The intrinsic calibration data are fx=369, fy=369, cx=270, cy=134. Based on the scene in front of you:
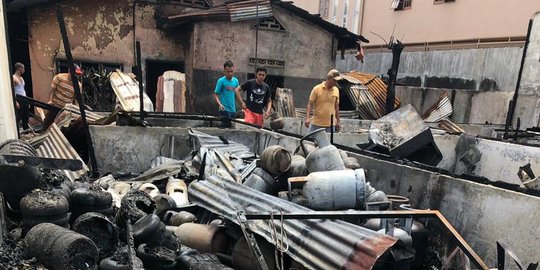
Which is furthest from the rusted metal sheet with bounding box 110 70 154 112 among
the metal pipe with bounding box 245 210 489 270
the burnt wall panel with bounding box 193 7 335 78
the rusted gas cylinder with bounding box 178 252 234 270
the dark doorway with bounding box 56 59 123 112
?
the metal pipe with bounding box 245 210 489 270

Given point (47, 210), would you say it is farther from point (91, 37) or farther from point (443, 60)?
point (443, 60)

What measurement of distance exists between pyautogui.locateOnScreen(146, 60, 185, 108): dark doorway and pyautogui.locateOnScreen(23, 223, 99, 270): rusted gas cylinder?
10.4 m

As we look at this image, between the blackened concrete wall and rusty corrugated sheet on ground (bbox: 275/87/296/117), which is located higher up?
the blackened concrete wall

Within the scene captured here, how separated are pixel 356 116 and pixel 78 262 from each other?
452 inches

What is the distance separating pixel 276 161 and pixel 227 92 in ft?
12.5

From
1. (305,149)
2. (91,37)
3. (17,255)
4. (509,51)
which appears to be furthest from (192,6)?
(17,255)

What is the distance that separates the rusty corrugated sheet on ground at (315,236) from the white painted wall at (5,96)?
247 cm

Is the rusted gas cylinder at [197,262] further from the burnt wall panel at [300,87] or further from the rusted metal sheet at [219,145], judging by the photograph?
the burnt wall panel at [300,87]

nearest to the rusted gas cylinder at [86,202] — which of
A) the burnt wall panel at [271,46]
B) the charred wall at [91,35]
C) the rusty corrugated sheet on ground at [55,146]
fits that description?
the rusty corrugated sheet on ground at [55,146]

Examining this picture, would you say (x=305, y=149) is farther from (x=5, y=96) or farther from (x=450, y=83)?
(x=450, y=83)

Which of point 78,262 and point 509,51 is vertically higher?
point 509,51

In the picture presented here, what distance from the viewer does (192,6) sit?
13.0 meters

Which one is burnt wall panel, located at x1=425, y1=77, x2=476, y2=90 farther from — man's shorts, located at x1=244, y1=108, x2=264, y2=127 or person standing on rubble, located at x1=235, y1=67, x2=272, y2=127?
man's shorts, located at x1=244, y1=108, x2=264, y2=127

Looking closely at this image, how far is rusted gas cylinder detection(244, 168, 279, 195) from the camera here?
4.20 m
